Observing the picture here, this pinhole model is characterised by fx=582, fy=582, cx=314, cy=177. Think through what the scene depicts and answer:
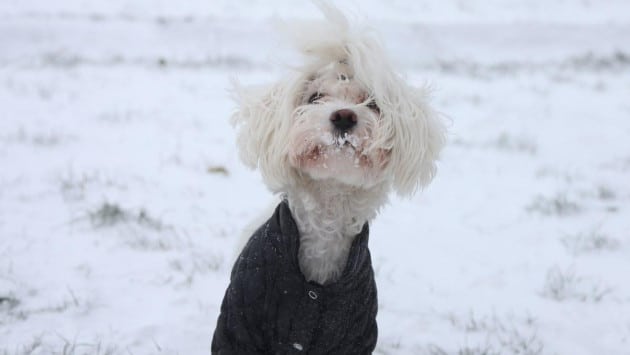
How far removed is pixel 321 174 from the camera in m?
2.70

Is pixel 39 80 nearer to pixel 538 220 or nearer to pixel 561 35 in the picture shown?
pixel 538 220

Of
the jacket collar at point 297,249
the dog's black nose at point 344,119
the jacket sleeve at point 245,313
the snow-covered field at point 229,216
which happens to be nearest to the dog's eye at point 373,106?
the dog's black nose at point 344,119

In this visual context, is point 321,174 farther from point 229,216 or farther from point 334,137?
point 229,216

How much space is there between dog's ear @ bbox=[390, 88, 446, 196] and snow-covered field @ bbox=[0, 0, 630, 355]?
0.74ft

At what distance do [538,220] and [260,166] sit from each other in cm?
377

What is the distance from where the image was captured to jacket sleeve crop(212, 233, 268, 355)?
2.80 meters

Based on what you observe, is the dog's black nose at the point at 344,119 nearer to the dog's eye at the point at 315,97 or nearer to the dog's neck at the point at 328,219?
the dog's eye at the point at 315,97

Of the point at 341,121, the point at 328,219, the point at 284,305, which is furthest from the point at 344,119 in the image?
the point at 284,305

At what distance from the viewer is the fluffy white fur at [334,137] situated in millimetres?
2646

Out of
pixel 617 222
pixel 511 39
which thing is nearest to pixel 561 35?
pixel 511 39

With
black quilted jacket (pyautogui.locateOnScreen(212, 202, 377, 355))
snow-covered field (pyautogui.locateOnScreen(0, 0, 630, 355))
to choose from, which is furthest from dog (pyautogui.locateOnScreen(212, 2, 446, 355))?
snow-covered field (pyautogui.locateOnScreen(0, 0, 630, 355))

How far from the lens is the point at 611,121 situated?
9.30 metres

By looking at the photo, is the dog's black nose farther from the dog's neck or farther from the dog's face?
the dog's neck

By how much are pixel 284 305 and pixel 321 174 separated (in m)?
0.67
